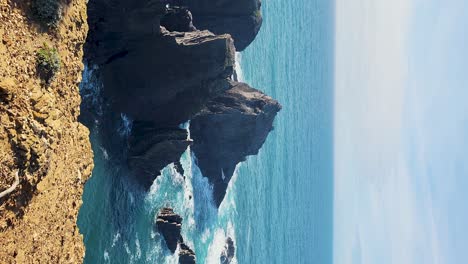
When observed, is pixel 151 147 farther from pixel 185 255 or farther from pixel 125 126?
pixel 185 255

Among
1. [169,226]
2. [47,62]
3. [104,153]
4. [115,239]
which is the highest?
[104,153]

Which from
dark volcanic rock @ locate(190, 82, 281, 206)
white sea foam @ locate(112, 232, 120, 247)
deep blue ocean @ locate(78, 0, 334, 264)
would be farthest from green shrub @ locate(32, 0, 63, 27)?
dark volcanic rock @ locate(190, 82, 281, 206)

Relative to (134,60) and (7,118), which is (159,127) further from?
(7,118)

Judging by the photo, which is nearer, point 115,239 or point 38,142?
point 38,142

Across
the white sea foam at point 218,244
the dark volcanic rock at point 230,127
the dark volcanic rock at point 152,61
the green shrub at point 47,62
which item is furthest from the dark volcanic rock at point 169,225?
the green shrub at point 47,62

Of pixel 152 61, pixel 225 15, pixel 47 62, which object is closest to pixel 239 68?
pixel 225 15

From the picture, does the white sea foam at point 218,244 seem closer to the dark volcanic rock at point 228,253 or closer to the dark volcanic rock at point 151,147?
the dark volcanic rock at point 228,253

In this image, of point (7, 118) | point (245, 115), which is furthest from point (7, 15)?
point (245, 115)
